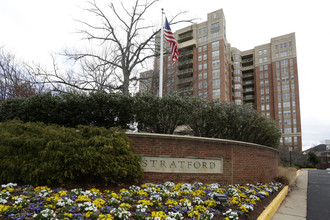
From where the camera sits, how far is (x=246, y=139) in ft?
33.3

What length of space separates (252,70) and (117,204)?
7330cm

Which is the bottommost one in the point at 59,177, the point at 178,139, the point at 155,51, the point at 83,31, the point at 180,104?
the point at 59,177

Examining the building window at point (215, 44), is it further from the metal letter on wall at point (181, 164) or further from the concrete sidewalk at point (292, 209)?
the metal letter on wall at point (181, 164)

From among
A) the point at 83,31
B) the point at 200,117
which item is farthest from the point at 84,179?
the point at 83,31

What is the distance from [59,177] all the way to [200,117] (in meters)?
5.28

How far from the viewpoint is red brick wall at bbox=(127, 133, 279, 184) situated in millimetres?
6445

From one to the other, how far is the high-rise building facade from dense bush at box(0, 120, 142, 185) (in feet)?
154

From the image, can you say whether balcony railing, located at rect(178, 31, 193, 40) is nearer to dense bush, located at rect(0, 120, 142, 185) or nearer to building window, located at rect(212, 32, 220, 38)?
building window, located at rect(212, 32, 220, 38)

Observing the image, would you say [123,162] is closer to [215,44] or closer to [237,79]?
[215,44]

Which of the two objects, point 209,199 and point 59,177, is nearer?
point 59,177

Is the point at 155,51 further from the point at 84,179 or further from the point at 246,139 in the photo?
the point at 84,179

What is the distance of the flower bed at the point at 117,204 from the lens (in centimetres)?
378

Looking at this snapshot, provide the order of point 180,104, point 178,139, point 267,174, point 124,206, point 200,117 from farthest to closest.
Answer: point 267,174, point 200,117, point 180,104, point 178,139, point 124,206

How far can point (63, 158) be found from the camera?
518 centimetres
